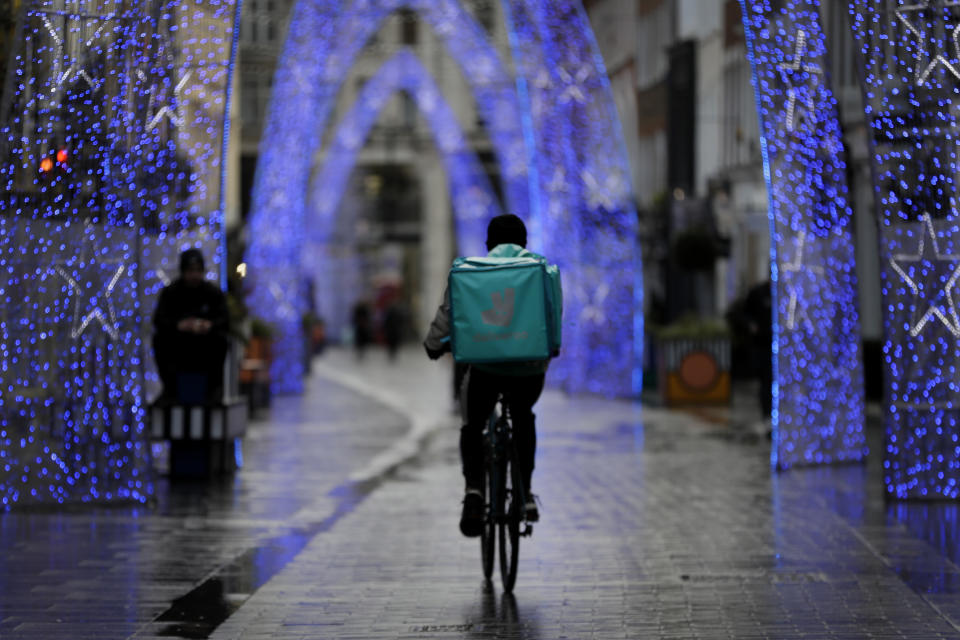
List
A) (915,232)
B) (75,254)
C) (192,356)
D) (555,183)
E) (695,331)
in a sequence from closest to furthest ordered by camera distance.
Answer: (75,254), (915,232), (192,356), (695,331), (555,183)

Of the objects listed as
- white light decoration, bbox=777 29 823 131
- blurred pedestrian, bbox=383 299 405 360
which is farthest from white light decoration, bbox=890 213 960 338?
blurred pedestrian, bbox=383 299 405 360

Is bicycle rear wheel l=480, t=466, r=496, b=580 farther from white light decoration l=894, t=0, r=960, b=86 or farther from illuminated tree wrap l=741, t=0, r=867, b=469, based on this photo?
illuminated tree wrap l=741, t=0, r=867, b=469

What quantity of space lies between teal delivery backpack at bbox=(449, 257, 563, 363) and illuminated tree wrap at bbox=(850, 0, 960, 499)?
14.9 feet

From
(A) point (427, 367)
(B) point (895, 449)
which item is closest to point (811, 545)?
(B) point (895, 449)

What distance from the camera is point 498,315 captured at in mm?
9938

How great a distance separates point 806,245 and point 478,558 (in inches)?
258

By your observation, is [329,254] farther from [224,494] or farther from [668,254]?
[224,494]

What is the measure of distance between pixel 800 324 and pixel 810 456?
118cm

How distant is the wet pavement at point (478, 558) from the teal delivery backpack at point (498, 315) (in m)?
1.22

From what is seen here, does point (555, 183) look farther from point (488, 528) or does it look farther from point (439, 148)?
point (439, 148)

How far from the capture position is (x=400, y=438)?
2208cm

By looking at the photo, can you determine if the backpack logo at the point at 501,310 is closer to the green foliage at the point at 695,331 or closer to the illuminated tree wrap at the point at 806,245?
the illuminated tree wrap at the point at 806,245

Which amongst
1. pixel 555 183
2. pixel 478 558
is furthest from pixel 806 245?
pixel 555 183

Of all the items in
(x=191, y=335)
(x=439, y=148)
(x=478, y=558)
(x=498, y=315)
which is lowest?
(x=478, y=558)
